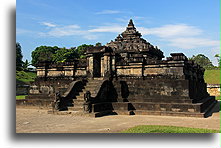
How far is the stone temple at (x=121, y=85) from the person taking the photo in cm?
1226

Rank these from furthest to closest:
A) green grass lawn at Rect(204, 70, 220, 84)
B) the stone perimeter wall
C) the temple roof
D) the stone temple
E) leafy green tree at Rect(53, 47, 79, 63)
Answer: leafy green tree at Rect(53, 47, 79, 63), green grass lawn at Rect(204, 70, 220, 84), the stone perimeter wall, the temple roof, the stone temple

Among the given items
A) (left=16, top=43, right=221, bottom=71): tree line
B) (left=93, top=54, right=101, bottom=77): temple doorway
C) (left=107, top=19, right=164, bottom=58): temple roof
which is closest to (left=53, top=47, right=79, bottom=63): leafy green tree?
(left=16, top=43, right=221, bottom=71): tree line

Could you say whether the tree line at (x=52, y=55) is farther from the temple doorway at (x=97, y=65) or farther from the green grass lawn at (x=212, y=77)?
the temple doorway at (x=97, y=65)

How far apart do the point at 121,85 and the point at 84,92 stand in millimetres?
2241

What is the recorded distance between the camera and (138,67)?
1414 cm

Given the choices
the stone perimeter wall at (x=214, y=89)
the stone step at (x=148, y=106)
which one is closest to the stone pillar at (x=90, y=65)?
the stone step at (x=148, y=106)

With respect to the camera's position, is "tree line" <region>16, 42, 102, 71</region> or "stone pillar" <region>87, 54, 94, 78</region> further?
"tree line" <region>16, 42, 102, 71</region>

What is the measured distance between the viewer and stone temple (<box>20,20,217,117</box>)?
1226 cm

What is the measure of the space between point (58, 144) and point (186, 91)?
8.00 m

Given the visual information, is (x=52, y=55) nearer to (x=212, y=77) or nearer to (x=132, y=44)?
(x=212, y=77)

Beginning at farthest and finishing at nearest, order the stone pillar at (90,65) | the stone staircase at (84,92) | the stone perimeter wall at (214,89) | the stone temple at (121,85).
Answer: the stone perimeter wall at (214,89) → the stone pillar at (90,65) → the stone staircase at (84,92) → the stone temple at (121,85)

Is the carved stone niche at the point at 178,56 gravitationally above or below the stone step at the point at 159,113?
above

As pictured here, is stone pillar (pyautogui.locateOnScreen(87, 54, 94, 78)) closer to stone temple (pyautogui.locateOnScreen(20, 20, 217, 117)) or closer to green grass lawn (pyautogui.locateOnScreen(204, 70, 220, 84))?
stone temple (pyautogui.locateOnScreen(20, 20, 217, 117))
